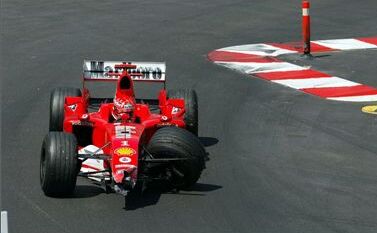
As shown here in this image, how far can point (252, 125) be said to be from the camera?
1554 centimetres

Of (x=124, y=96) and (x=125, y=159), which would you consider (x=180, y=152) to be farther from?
(x=124, y=96)

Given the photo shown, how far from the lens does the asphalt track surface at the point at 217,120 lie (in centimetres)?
1130

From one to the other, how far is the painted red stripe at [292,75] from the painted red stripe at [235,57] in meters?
1.08

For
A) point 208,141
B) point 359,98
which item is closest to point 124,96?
point 208,141

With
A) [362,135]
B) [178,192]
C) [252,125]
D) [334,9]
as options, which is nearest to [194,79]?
[252,125]

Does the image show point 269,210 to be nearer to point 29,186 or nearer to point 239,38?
point 29,186

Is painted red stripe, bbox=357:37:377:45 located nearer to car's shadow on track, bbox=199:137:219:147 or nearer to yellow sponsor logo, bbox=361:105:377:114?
yellow sponsor logo, bbox=361:105:377:114

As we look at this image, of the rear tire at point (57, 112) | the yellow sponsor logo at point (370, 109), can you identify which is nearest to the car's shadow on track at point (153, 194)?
the rear tire at point (57, 112)

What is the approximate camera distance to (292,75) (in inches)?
762

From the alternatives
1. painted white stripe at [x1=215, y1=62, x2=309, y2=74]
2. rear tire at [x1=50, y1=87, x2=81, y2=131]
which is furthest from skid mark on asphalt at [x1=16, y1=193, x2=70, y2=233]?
painted white stripe at [x1=215, y1=62, x2=309, y2=74]

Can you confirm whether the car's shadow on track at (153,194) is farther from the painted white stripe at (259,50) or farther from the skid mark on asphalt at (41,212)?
the painted white stripe at (259,50)

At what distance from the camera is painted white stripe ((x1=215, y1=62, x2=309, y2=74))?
19.8 m

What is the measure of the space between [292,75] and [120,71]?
5.62 metres

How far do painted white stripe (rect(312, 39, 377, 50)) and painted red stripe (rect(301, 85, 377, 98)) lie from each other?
3924 millimetres
